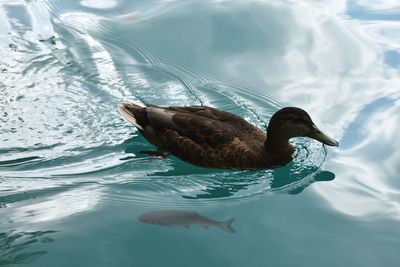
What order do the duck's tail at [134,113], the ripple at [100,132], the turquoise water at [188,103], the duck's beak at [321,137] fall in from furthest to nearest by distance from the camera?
the duck's tail at [134,113], the duck's beak at [321,137], the ripple at [100,132], the turquoise water at [188,103]

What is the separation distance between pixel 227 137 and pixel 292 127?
1.72 feet

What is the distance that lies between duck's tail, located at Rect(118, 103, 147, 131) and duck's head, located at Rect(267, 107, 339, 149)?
111cm

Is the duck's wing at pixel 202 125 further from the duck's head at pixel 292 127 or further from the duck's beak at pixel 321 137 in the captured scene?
the duck's beak at pixel 321 137

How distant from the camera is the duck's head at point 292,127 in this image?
5812mm

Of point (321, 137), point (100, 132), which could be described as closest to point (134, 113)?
point (100, 132)

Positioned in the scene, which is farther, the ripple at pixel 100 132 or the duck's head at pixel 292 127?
the duck's head at pixel 292 127

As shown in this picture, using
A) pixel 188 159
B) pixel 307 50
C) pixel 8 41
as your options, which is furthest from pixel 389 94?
pixel 8 41

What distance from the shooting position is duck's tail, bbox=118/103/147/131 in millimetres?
6172

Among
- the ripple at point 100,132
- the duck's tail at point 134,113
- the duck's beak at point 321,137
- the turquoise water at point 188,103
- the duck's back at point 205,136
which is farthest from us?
the duck's tail at point 134,113

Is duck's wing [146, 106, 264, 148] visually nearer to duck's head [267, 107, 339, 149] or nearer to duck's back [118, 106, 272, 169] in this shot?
duck's back [118, 106, 272, 169]

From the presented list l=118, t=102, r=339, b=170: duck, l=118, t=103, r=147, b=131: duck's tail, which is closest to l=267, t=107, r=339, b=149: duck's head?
l=118, t=102, r=339, b=170: duck

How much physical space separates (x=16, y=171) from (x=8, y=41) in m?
2.25

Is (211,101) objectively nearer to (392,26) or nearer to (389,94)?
(389,94)

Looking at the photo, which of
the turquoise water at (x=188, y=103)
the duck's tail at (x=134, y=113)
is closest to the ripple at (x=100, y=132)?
the turquoise water at (x=188, y=103)
